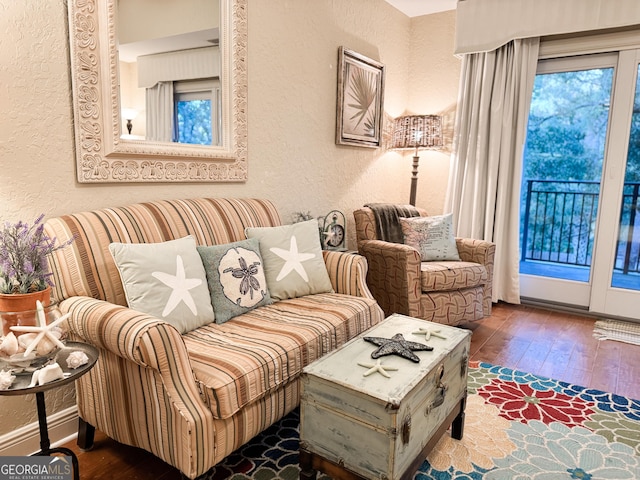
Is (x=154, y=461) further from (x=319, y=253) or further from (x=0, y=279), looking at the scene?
(x=319, y=253)

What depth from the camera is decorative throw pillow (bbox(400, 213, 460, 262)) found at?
3.29 m

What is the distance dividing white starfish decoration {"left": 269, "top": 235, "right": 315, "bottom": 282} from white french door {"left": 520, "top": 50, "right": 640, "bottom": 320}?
8.05ft

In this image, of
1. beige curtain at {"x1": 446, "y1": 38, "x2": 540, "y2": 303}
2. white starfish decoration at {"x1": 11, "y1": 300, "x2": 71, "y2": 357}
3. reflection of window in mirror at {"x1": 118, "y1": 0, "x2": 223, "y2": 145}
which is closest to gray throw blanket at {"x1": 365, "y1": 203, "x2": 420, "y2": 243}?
beige curtain at {"x1": 446, "y1": 38, "x2": 540, "y2": 303}

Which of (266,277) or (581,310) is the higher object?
(266,277)

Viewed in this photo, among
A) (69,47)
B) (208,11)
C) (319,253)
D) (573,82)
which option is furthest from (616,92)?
(69,47)

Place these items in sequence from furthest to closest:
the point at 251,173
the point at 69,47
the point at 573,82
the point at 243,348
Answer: the point at 573,82
the point at 251,173
the point at 69,47
the point at 243,348

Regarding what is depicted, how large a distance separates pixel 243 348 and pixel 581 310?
3.18 meters

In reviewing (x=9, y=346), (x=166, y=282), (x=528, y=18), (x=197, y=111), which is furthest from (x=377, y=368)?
(x=528, y=18)

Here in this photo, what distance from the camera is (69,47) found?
5.93 feet

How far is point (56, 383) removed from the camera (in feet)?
4.20

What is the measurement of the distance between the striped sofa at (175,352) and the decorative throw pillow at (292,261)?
0.32 feet

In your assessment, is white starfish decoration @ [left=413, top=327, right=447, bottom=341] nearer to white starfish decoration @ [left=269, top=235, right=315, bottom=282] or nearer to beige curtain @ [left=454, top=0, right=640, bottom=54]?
white starfish decoration @ [left=269, top=235, right=315, bottom=282]

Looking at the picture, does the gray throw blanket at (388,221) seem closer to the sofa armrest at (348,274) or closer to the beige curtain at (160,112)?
the sofa armrest at (348,274)

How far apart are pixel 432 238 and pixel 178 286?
204cm
